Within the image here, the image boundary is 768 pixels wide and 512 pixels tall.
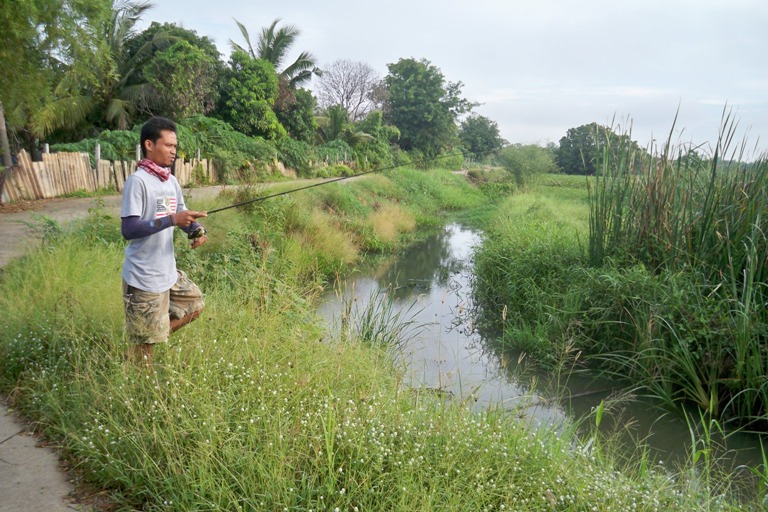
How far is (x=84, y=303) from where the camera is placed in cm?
389

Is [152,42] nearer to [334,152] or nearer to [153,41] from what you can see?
[153,41]

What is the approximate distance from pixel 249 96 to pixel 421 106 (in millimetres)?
16468

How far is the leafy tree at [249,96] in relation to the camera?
19969mm

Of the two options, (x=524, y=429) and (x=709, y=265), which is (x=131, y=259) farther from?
(x=709, y=265)

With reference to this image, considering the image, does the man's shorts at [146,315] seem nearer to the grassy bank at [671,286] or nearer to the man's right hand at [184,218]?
the man's right hand at [184,218]

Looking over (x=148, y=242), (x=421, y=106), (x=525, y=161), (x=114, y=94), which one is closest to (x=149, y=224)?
(x=148, y=242)

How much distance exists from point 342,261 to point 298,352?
6112 millimetres

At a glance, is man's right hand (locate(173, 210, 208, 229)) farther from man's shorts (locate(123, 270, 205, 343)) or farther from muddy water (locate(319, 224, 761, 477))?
muddy water (locate(319, 224, 761, 477))

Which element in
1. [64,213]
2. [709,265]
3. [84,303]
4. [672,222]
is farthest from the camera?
[64,213]

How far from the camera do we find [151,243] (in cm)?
292

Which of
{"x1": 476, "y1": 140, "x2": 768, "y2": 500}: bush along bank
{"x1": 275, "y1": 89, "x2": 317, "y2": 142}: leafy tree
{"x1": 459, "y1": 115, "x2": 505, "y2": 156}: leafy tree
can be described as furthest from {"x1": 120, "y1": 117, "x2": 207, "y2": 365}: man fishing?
{"x1": 459, "y1": 115, "x2": 505, "y2": 156}: leafy tree

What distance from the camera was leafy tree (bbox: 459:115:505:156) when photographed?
1860 inches

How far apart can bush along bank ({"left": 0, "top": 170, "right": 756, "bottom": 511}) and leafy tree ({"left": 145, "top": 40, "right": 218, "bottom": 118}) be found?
47.4 feet

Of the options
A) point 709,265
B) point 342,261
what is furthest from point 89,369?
point 342,261
